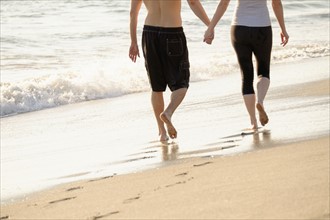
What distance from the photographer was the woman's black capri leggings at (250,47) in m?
8.84

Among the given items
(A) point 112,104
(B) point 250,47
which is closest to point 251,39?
(B) point 250,47

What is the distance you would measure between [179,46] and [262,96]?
3.03 ft

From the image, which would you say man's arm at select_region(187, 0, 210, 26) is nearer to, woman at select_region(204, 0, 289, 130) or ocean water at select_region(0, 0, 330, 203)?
woman at select_region(204, 0, 289, 130)

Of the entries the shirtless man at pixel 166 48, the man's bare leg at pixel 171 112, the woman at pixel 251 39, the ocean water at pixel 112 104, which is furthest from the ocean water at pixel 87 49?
the woman at pixel 251 39

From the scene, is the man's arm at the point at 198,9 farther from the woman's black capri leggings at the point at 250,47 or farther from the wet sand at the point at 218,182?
the wet sand at the point at 218,182

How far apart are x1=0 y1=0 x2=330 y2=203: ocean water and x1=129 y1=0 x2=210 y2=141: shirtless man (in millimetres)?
457

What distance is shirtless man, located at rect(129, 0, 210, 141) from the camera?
28.4ft

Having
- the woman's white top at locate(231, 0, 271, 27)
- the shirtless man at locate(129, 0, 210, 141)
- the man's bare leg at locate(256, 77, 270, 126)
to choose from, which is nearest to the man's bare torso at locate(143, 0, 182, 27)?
the shirtless man at locate(129, 0, 210, 141)

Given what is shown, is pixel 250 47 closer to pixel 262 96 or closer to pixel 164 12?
pixel 262 96

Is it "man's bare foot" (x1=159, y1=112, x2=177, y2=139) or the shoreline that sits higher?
the shoreline

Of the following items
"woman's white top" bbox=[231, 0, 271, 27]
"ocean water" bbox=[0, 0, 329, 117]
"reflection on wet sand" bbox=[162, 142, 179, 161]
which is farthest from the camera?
"ocean water" bbox=[0, 0, 329, 117]

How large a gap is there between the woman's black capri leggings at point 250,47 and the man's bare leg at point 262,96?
66 mm

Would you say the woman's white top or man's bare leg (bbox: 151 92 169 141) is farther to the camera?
man's bare leg (bbox: 151 92 169 141)

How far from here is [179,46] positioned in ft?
28.6
